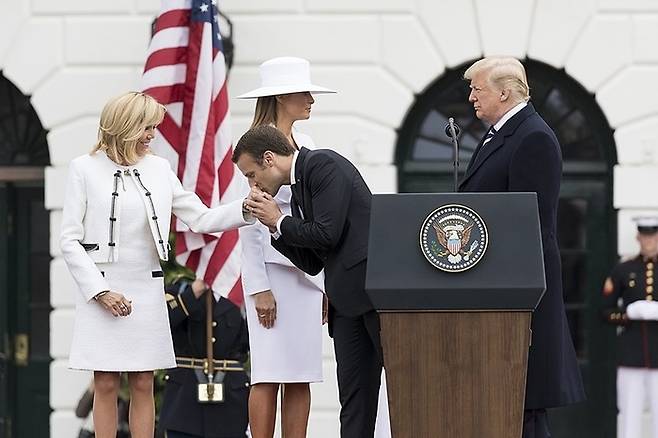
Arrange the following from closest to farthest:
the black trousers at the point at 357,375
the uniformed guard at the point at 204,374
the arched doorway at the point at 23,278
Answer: the black trousers at the point at 357,375, the uniformed guard at the point at 204,374, the arched doorway at the point at 23,278

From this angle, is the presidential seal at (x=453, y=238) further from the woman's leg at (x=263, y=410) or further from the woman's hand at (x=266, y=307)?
the woman's leg at (x=263, y=410)

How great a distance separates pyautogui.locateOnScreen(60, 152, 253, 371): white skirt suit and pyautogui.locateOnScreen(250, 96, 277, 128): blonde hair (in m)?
0.52

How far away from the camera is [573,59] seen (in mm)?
11758

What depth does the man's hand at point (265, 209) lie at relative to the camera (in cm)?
658

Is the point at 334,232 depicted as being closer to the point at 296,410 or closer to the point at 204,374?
the point at 296,410

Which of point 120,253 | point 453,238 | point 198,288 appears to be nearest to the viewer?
point 453,238

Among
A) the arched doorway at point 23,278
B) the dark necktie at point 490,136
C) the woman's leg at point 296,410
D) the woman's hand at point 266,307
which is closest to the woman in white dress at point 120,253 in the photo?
the woman's hand at point 266,307

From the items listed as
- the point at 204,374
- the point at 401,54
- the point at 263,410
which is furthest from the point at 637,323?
the point at 263,410

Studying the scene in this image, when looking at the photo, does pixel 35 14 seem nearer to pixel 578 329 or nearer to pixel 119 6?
pixel 119 6

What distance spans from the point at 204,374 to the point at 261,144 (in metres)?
2.31

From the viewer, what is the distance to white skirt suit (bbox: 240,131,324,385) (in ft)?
23.2

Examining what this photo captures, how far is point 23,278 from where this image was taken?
1240 centimetres

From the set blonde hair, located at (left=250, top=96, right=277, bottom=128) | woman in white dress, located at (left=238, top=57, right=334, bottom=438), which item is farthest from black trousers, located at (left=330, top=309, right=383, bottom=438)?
blonde hair, located at (left=250, top=96, right=277, bottom=128)

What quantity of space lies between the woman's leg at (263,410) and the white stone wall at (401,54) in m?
4.67
